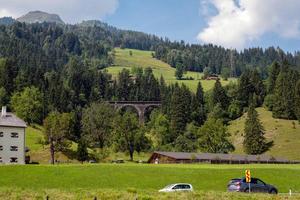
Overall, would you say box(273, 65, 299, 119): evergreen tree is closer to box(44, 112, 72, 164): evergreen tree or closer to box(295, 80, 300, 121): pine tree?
box(295, 80, 300, 121): pine tree

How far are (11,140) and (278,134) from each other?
85356mm

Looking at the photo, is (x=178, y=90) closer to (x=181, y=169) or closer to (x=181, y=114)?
(x=181, y=114)

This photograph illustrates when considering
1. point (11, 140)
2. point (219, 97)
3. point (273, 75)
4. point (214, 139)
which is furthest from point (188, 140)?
point (11, 140)

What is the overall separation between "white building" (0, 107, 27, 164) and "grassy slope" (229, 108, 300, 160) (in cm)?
7222

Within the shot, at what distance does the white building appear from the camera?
319 ft

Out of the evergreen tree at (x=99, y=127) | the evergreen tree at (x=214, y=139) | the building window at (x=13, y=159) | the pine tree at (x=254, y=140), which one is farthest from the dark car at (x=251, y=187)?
the pine tree at (x=254, y=140)

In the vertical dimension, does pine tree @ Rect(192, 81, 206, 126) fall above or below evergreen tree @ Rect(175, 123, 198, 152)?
above

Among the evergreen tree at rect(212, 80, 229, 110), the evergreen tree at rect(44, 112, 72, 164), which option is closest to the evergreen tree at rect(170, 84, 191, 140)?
the evergreen tree at rect(212, 80, 229, 110)

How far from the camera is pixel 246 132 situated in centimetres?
14612

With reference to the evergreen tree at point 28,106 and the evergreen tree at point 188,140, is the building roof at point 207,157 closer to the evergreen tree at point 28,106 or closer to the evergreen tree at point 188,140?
the evergreen tree at point 188,140

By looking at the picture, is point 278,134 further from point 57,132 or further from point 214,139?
point 57,132

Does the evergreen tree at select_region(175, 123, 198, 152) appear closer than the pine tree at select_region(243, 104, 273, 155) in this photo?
No

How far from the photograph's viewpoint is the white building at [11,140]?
3829 inches

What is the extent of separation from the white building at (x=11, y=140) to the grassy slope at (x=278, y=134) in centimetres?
7222
